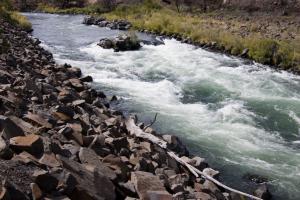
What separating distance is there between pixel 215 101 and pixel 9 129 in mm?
9417

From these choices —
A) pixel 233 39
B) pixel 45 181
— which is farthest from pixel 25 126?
pixel 233 39

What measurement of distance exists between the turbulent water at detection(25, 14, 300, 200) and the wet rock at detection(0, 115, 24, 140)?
450cm

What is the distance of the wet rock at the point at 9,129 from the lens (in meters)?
5.68

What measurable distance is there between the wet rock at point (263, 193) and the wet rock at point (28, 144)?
4.40 metres

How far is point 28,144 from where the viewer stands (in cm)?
550

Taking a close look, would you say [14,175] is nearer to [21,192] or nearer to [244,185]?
[21,192]

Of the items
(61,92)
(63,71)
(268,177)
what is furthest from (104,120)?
(63,71)

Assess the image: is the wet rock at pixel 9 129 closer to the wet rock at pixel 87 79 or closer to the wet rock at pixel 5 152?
the wet rock at pixel 5 152

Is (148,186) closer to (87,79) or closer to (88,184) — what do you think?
(88,184)

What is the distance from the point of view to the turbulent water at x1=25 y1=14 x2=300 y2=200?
32.4 feet

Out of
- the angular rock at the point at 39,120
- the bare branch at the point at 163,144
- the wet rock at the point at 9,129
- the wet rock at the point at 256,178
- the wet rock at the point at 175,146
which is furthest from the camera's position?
the wet rock at the point at 175,146

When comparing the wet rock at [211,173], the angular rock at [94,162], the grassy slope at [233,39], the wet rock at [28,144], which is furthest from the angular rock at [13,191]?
the grassy slope at [233,39]

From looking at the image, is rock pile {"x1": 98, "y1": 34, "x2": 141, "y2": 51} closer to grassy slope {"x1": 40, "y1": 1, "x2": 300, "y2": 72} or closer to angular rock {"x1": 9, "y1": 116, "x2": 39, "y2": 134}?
grassy slope {"x1": 40, "y1": 1, "x2": 300, "y2": 72}

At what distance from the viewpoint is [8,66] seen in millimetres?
11547
